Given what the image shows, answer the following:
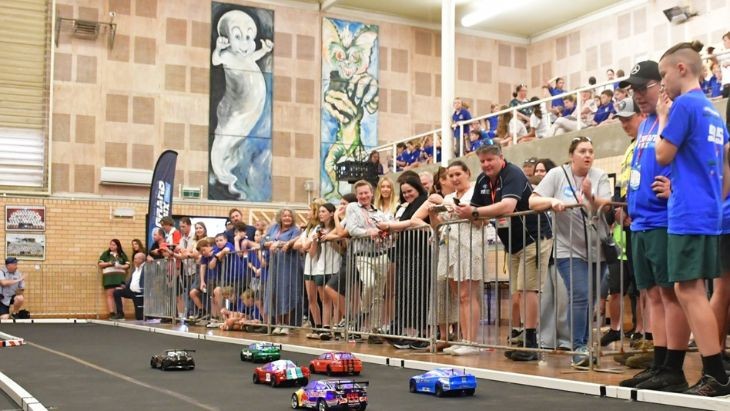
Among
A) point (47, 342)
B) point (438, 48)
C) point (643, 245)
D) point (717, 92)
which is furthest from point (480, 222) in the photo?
point (438, 48)

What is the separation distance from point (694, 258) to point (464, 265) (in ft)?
9.66

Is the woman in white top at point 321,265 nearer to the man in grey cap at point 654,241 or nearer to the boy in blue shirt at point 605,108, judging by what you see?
the man in grey cap at point 654,241

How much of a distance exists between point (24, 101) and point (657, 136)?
18.1 metres

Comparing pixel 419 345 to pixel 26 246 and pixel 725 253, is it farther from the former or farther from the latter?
pixel 26 246

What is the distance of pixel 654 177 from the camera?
4.49m

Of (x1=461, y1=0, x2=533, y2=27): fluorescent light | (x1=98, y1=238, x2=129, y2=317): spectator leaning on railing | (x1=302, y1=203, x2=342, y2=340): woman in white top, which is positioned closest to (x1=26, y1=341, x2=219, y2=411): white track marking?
(x1=302, y1=203, x2=342, y2=340): woman in white top

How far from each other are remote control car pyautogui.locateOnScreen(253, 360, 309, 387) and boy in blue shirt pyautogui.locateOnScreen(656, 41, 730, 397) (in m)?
2.06

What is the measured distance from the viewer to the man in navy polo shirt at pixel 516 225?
633 cm

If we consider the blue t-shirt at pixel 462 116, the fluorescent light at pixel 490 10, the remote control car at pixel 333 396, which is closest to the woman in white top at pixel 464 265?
the remote control car at pixel 333 396

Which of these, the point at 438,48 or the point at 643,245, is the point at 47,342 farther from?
the point at 438,48

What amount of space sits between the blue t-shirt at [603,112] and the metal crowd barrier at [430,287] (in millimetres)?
7495

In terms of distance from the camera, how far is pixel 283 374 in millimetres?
4914

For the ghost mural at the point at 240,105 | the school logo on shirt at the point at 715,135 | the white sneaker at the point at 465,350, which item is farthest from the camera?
the ghost mural at the point at 240,105

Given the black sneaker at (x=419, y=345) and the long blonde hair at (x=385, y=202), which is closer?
the black sneaker at (x=419, y=345)
